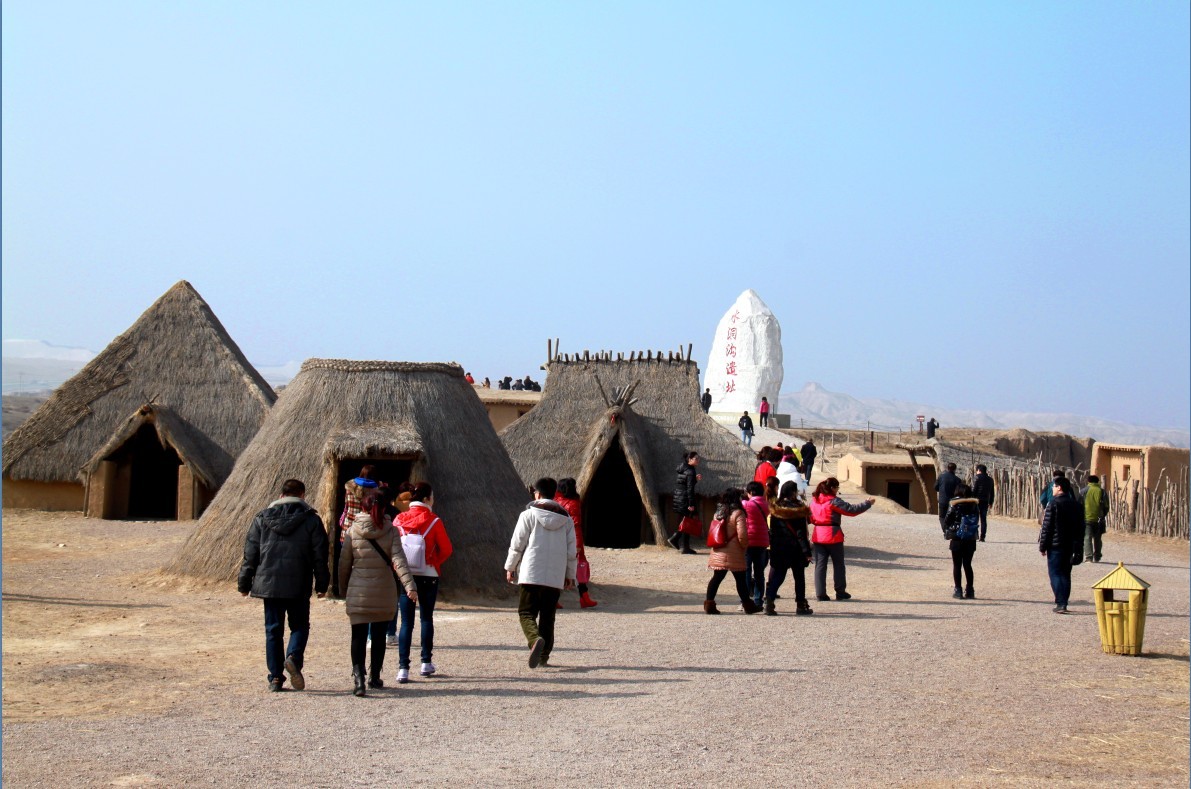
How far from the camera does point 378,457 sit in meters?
14.2

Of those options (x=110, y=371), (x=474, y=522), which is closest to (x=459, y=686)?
(x=474, y=522)

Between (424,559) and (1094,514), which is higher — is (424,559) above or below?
below

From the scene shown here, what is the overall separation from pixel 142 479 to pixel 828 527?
17.0m

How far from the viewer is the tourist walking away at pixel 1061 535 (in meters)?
13.3

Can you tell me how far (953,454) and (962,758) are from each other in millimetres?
28554

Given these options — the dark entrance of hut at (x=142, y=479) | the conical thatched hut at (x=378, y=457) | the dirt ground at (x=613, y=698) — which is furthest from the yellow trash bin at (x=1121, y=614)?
the dark entrance of hut at (x=142, y=479)

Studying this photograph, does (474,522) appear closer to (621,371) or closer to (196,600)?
(196,600)

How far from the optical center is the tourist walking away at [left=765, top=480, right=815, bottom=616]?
526 inches

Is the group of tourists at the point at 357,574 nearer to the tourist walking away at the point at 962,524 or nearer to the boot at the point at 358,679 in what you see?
the boot at the point at 358,679

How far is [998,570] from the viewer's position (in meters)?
19.1

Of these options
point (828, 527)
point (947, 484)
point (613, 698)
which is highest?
point (947, 484)

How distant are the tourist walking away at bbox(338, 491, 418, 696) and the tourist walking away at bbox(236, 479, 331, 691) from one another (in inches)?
8.3

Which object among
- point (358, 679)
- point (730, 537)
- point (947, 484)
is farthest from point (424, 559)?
point (947, 484)

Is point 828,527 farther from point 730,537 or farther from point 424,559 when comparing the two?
point 424,559
